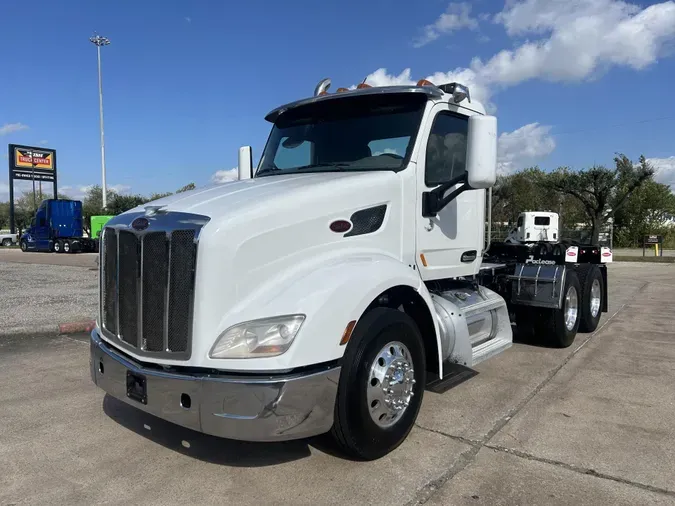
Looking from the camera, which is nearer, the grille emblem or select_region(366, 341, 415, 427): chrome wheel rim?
the grille emblem

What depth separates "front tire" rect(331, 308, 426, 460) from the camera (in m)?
3.31

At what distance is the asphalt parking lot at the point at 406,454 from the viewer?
3186 millimetres

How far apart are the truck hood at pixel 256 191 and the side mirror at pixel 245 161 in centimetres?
107

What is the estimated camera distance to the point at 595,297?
830 cm

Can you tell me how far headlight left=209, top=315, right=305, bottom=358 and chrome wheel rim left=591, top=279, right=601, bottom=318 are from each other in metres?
6.43

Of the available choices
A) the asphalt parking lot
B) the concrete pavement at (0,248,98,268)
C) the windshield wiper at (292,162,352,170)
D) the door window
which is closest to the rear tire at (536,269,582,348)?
the asphalt parking lot

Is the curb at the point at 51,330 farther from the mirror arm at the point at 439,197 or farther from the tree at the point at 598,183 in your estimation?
the tree at the point at 598,183

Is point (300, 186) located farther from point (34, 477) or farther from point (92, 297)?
point (92, 297)

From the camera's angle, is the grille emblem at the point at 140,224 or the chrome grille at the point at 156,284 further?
the grille emblem at the point at 140,224

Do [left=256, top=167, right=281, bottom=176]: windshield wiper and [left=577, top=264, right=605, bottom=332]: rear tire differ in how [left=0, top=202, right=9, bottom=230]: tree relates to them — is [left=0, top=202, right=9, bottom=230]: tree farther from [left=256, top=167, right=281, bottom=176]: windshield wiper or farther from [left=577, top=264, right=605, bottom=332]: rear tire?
[left=577, top=264, right=605, bottom=332]: rear tire

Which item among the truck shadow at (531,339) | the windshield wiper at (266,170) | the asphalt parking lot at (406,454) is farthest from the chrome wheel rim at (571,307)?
the windshield wiper at (266,170)

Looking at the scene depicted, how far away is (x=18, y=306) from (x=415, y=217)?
28.4 feet

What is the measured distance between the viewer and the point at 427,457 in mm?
3650

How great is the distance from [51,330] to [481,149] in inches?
271
